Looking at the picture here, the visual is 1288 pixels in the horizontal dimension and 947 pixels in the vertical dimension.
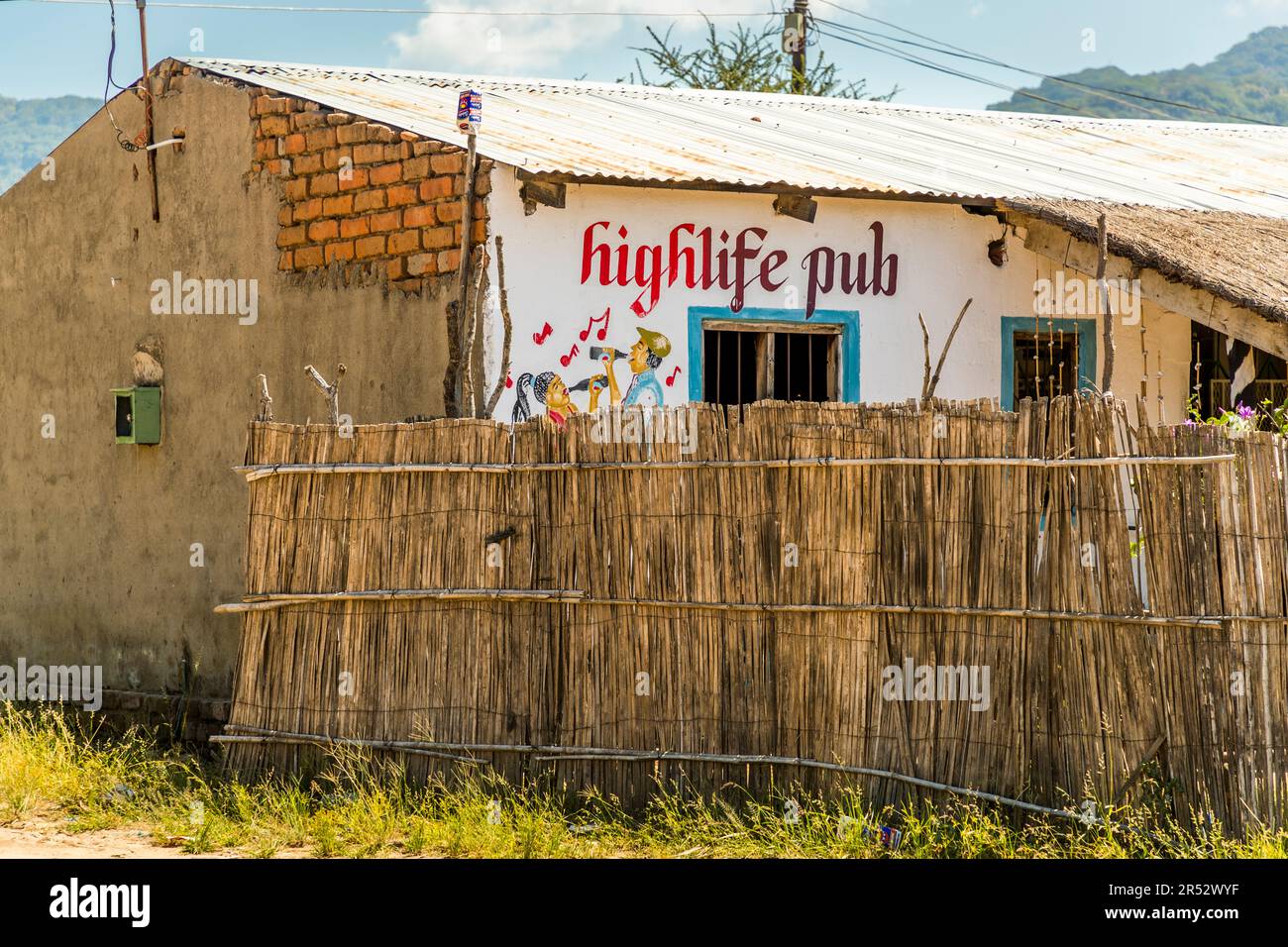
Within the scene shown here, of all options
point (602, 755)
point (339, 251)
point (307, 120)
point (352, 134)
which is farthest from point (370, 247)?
point (602, 755)

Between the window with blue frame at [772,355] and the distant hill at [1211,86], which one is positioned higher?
the distant hill at [1211,86]

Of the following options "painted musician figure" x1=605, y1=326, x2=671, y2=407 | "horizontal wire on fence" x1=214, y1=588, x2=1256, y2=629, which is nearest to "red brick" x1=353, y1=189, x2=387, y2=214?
"painted musician figure" x1=605, y1=326, x2=671, y2=407

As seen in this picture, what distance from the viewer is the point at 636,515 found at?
720 cm

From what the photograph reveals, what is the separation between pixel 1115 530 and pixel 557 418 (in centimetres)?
359

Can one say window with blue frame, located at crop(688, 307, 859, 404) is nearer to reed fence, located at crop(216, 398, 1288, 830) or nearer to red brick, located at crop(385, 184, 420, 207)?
red brick, located at crop(385, 184, 420, 207)

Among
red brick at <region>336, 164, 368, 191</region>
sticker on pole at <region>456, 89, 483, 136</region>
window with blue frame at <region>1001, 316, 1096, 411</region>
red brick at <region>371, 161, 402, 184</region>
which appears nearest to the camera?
sticker on pole at <region>456, 89, 483, 136</region>

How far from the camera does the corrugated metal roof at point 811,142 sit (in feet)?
31.8

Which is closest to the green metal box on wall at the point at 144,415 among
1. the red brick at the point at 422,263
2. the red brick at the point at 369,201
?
the red brick at the point at 369,201

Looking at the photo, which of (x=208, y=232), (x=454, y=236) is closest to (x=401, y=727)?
(x=454, y=236)

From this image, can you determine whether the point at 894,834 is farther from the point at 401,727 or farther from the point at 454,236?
the point at 454,236

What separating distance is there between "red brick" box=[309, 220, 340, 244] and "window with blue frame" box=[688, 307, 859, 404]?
7.04 ft

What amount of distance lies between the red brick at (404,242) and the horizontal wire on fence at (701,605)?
2408mm

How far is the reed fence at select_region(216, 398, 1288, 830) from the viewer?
6191mm

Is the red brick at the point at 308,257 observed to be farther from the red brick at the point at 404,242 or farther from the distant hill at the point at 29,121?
the distant hill at the point at 29,121
